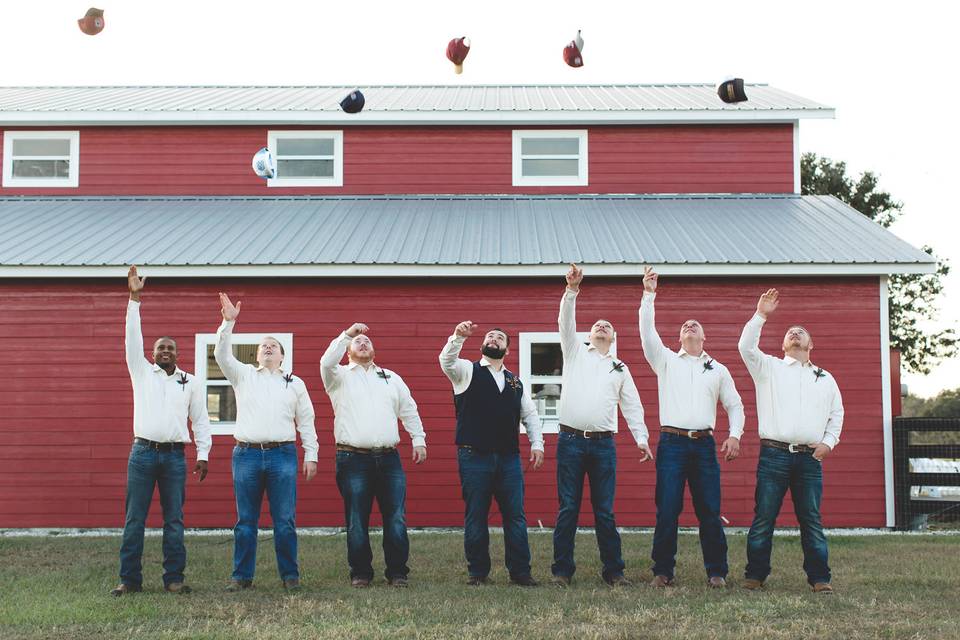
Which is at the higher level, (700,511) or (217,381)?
(217,381)

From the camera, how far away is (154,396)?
775cm

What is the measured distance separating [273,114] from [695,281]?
6.72m

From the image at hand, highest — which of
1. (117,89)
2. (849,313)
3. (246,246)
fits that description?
(117,89)

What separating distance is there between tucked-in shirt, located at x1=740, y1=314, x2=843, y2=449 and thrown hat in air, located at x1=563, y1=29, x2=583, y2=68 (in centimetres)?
786

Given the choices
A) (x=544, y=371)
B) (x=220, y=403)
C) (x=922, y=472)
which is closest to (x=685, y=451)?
(x=544, y=371)

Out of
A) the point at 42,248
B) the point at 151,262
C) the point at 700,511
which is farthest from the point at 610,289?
the point at 42,248

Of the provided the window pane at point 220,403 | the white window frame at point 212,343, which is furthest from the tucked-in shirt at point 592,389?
the window pane at point 220,403

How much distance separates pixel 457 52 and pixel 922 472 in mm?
8071

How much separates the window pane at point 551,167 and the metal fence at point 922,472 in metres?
5.78

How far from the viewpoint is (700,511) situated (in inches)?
313

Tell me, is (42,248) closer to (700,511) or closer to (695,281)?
(695,281)

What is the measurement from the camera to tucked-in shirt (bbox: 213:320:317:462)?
7848 millimetres

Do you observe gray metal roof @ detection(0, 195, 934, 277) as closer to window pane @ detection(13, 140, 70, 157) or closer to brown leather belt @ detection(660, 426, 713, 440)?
window pane @ detection(13, 140, 70, 157)

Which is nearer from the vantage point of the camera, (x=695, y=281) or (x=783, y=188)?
(x=695, y=281)
